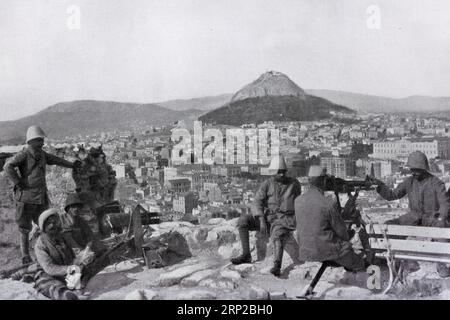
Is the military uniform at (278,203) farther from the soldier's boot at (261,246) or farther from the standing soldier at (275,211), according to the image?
the soldier's boot at (261,246)

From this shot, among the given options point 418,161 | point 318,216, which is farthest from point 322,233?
point 418,161

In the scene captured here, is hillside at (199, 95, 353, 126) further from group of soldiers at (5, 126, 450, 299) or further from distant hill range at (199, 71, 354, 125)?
group of soldiers at (5, 126, 450, 299)

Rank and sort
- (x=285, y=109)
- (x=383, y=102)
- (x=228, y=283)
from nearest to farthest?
(x=228, y=283) → (x=383, y=102) → (x=285, y=109)

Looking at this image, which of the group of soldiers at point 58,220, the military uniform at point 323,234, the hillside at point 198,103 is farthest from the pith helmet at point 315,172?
the hillside at point 198,103

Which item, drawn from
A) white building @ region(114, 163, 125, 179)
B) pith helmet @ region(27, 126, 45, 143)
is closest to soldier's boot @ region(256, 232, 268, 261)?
white building @ region(114, 163, 125, 179)

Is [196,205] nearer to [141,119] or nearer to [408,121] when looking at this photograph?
[141,119]

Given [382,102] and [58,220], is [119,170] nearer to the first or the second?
[58,220]
